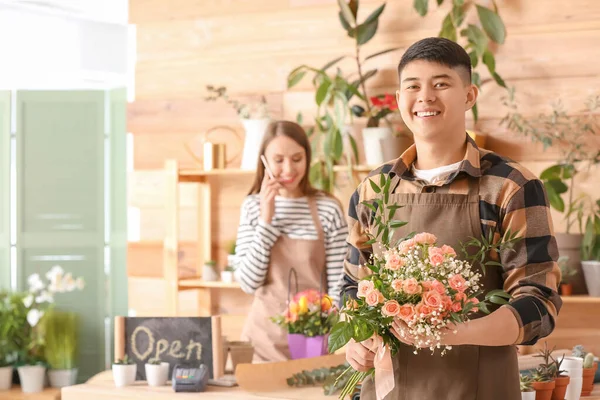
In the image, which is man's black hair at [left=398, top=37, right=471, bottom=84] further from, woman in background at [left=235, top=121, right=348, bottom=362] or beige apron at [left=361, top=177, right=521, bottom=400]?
woman in background at [left=235, top=121, right=348, bottom=362]

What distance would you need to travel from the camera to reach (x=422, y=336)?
1637 millimetres

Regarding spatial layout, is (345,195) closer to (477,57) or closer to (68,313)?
(477,57)

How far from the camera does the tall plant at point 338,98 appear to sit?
412cm

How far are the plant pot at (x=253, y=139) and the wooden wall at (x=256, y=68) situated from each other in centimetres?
33

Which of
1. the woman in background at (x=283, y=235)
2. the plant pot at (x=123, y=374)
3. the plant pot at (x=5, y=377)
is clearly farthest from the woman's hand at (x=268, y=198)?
the plant pot at (x=5, y=377)

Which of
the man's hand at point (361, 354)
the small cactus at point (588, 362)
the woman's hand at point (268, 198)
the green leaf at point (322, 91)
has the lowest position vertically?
the small cactus at point (588, 362)

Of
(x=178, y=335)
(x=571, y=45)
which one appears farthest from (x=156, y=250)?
(x=571, y=45)

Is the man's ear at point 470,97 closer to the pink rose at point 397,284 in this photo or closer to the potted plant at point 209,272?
the pink rose at point 397,284

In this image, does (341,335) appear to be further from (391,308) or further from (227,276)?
(227,276)

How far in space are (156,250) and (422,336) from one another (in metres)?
3.43

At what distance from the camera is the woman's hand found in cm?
346

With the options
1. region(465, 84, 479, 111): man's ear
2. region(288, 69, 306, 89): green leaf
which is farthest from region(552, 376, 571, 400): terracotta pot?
region(288, 69, 306, 89): green leaf

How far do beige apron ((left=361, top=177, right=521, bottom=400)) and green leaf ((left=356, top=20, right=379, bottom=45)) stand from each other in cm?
244

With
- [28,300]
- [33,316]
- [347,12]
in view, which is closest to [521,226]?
[347,12]
